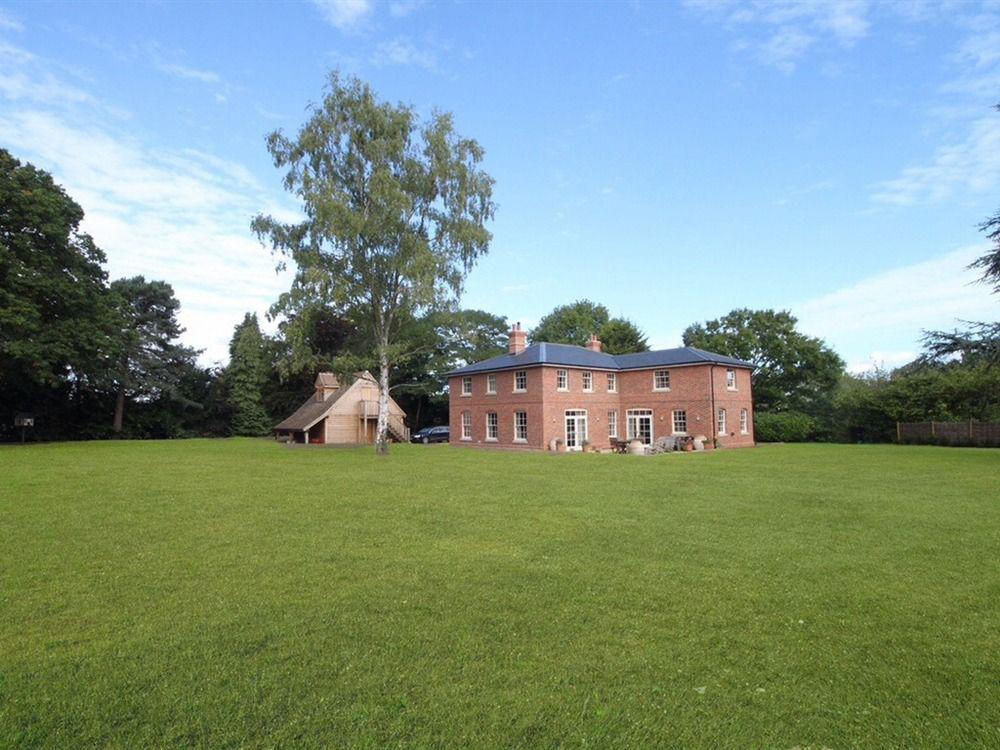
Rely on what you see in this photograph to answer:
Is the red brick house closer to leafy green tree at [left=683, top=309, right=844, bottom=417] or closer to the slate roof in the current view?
the slate roof

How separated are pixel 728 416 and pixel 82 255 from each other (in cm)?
3766

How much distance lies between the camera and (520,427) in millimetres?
34188

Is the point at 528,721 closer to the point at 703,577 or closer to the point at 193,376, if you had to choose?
the point at 703,577

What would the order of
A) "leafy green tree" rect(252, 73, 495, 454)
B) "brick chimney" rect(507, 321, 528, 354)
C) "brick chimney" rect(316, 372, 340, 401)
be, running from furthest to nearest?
1. "brick chimney" rect(316, 372, 340, 401)
2. "brick chimney" rect(507, 321, 528, 354)
3. "leafy green tree" rect(252, 73, 495, 454)

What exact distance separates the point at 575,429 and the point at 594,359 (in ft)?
15.5

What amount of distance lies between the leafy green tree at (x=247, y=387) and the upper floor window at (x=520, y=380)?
25.7m

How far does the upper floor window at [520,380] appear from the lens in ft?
111

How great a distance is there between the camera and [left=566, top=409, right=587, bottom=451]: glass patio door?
111 ft

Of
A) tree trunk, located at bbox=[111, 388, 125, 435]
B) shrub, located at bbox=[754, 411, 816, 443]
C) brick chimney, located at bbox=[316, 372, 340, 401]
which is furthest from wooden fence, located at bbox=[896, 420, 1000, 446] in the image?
tree trunk, located at bbox=[111, 388, 125, 435]

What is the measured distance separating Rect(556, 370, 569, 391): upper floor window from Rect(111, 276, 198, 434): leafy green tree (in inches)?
1256

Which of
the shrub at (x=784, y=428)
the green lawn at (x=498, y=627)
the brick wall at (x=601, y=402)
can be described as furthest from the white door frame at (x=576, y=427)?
the green lawn at (x=498, y=627)

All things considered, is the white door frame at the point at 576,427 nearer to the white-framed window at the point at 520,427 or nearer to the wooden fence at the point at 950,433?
the white-framed window at the point at 520,427

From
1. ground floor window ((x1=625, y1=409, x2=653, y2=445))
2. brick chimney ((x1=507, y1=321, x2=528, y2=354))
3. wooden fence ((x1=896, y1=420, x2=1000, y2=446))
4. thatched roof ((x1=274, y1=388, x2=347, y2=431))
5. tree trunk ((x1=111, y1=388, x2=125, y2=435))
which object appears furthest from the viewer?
tree trunk ((x1=111, y1=388, x2=125, y2=435))

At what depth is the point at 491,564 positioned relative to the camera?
6.95 meters
